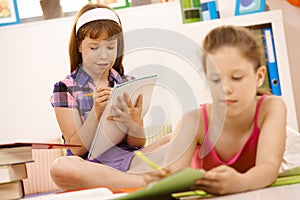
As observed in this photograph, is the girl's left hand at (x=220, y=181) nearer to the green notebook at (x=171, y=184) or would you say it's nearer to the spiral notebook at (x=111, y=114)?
the green notebook at (x=171, y=184)

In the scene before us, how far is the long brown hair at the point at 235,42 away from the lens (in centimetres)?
50

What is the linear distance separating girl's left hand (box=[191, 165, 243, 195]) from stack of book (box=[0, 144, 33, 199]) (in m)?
0.27

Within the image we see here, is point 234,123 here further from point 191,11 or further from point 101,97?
point 191,11

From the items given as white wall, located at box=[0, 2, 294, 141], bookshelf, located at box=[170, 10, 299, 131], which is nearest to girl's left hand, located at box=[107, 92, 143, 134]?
bookshelf, located at box=[170, 10, 299, 131]

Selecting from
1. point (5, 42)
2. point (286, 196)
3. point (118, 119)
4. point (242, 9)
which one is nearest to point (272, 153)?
point (286, 196)

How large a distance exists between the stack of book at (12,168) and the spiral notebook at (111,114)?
122mm

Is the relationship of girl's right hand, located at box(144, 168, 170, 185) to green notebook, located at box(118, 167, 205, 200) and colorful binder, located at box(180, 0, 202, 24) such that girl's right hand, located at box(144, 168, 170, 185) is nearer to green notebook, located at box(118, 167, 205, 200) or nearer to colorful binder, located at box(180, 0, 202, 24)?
green notebook, located at box(118, 167, 205, 200)

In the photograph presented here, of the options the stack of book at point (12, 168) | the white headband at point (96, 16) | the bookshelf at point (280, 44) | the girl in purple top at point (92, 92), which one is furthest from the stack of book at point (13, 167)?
the bookshelf at point (280, 44)

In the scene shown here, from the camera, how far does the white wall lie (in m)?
2.30

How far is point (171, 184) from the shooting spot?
0.38m

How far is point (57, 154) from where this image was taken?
227 cm

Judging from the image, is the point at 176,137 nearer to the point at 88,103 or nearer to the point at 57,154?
the point at 88,103

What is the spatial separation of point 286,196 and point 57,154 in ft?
6.21

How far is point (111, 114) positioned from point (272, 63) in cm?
131
